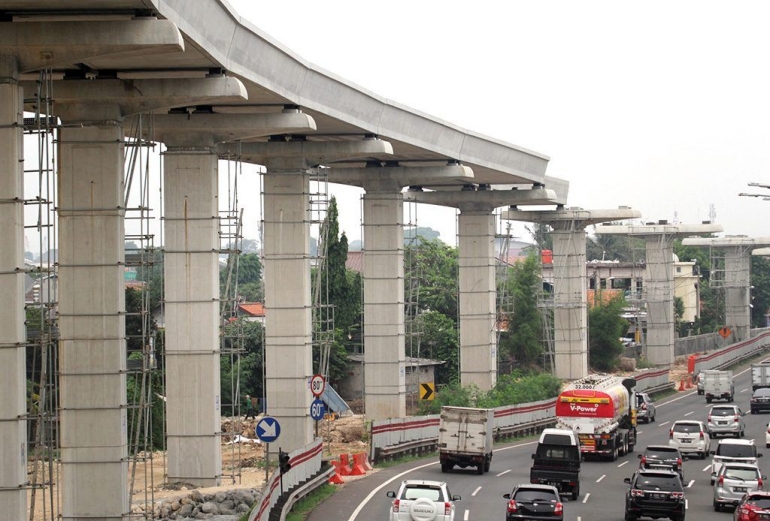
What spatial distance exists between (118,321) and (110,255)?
5.04ft

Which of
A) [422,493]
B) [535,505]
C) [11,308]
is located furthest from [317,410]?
[11,308]

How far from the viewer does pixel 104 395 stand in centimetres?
3256

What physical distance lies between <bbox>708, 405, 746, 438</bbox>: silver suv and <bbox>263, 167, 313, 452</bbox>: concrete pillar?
56.8 ft

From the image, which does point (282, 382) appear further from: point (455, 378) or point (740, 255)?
point (740, 255)

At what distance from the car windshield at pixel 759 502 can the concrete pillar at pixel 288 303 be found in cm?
2192

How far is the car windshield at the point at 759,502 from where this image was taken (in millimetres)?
30859

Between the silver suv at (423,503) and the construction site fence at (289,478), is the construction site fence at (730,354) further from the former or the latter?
the silver suv at (423,503)

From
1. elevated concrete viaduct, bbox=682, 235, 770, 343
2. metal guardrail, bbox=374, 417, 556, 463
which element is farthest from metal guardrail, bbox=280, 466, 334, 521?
elevated concrete viaduct, bbox=682, 235, 770, 343

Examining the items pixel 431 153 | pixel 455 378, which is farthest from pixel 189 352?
pixel 455 378

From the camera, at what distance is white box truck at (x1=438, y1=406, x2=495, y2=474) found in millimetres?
43750

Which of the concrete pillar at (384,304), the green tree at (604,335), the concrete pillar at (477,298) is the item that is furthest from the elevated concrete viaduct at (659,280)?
the concrete pillar at (384,304)

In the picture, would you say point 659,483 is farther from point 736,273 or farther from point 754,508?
point 736,273

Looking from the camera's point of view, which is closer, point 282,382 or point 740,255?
point 282,382

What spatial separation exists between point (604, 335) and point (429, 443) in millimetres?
51258
